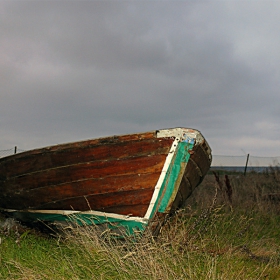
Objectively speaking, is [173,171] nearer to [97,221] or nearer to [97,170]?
[97,170]

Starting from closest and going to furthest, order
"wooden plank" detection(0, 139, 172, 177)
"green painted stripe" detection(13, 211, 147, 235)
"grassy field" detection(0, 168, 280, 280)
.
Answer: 1. "grassy field" detection(0, 168, 280, 280)
2. "wooden plank" detection(0, 139, 172, 177)
3. "green painted stripe" detection(13, 211, 147, 235)

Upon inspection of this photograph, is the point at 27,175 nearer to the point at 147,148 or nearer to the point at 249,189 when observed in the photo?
the point at 147,148

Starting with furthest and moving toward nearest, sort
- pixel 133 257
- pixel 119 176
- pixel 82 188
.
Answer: pixel 82 188 < pixel 119 176 < pixel 133 257

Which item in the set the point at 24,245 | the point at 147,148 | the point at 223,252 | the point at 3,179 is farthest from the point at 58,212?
the point at 223,252

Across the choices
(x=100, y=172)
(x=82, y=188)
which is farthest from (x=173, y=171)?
(x=82, y=188)

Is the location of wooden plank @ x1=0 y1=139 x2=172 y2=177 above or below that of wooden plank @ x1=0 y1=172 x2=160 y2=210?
above

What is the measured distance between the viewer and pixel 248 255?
443 centimetres

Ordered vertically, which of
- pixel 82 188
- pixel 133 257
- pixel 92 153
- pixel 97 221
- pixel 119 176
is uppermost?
pixel 92 153

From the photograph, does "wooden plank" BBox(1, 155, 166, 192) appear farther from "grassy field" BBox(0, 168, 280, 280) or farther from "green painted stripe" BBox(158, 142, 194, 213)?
"grassy field" BBox(0, 168, 280, 280)

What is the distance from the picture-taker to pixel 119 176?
4.12 m

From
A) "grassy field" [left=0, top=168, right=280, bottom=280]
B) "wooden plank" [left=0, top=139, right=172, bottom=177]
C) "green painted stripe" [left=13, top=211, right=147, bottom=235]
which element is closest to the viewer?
"grassy field" [left=0, top=168, right=280, bottom=280]

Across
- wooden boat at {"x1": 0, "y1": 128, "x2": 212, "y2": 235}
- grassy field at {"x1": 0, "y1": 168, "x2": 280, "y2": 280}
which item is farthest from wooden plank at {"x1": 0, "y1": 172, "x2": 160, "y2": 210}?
grassy field at {"x1": 0, "y1": 168, "x2": 280, "y2": 280}

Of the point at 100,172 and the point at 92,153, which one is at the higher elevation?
the point at 92,153

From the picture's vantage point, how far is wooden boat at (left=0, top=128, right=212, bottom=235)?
4.02m
